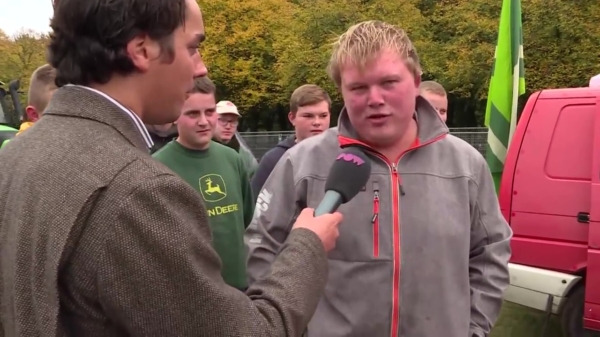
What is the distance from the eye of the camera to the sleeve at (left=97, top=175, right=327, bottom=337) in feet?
3.79

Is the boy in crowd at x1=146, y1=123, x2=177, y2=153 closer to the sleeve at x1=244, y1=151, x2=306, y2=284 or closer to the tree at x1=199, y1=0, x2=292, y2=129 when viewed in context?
the sleeve at x1=244, y1=151, x2=306, y2=284

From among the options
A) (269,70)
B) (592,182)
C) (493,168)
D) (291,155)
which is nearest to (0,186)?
(291,155)

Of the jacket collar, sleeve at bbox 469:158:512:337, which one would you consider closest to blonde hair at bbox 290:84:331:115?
sleeve at bbox 469:158:512:337

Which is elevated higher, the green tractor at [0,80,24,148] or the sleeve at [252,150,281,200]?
the green tractor at [0,80,24,148]

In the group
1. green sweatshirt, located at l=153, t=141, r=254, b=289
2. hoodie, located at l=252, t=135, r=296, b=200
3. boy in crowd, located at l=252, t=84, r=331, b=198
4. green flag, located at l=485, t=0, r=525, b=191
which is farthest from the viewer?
green flag, located at l=485, t=0, r=525, b=191

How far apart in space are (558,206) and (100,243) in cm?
454

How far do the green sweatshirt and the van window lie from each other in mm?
2686

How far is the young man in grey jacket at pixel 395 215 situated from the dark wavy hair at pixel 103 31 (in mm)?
946

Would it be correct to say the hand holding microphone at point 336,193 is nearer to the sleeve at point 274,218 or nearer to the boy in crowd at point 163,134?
the sleeve at point 274,218

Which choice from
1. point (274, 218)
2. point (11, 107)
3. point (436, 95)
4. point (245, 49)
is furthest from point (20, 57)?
point (274, 218)

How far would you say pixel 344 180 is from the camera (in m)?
1.88

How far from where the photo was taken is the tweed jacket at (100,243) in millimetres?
1160

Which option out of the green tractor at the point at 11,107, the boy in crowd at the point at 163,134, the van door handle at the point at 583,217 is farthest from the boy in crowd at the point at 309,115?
the green tractor at the point at 11,107

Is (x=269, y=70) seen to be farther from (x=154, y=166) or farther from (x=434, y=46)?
(x=154, y=166)
